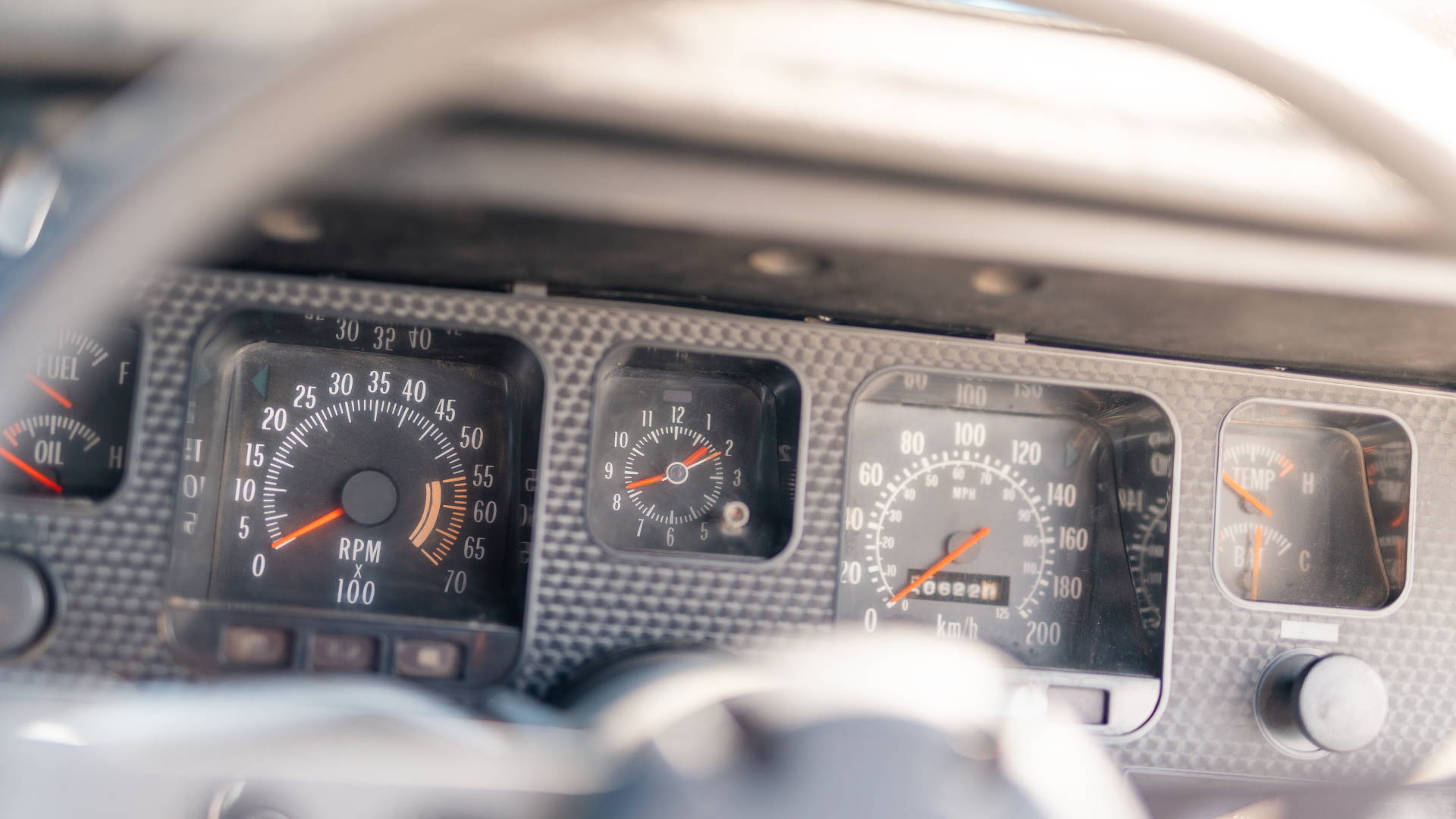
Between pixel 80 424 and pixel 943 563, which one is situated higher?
pixel 80 424

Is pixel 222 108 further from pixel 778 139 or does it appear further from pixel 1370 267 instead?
pixel 1370 267

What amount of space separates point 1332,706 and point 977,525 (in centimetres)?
55

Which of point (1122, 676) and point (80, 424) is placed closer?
point (80, 424)

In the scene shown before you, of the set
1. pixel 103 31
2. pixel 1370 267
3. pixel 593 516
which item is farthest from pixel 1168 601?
pixel 103 31

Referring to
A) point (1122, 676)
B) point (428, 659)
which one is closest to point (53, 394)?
point (428, 659)

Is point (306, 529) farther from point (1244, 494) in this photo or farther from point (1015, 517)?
point (1244, 494)

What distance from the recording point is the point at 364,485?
155 cm

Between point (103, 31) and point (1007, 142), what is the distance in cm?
73

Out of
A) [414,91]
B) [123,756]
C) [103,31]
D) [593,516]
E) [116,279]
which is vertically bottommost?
[123,756]

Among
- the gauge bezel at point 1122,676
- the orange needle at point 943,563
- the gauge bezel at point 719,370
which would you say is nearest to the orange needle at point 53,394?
the gauge bezel at point 719,370

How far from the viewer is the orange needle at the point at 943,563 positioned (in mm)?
1668

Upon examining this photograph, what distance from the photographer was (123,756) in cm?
68

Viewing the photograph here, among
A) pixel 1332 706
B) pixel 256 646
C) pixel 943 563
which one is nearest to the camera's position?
pixel 256 646

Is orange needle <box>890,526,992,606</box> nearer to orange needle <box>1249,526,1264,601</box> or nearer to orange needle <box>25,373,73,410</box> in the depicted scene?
orange needle <box>1249,526,1264,601</box>
